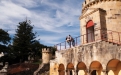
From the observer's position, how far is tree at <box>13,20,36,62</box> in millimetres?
43750

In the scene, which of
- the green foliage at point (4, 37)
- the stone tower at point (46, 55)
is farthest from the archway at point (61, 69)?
the green foliage at point (4, 37)

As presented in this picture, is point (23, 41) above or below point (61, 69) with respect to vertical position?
above

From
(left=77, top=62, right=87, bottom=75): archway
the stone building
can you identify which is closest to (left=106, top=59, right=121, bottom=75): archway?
the stone building

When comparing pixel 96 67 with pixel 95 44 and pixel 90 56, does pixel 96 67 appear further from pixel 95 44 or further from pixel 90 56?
pixel 95 44

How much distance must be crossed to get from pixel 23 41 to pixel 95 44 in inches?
1236

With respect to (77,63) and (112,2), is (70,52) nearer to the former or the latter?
(77,63)

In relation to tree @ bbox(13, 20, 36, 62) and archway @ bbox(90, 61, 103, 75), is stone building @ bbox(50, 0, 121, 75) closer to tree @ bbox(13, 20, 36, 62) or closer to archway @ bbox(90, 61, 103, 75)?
archway @ bbox(90, 61, 103, 75)

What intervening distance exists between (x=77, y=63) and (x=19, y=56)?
28.3m

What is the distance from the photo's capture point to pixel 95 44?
1588cm

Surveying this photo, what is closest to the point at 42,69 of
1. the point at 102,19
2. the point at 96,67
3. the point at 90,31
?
the point at 90,31

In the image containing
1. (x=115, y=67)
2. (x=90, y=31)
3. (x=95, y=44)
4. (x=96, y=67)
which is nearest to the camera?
(x=95, y=44)

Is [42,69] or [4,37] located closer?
[42,69]

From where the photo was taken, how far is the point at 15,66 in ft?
123

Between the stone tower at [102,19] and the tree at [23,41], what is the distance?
85.0 feet
